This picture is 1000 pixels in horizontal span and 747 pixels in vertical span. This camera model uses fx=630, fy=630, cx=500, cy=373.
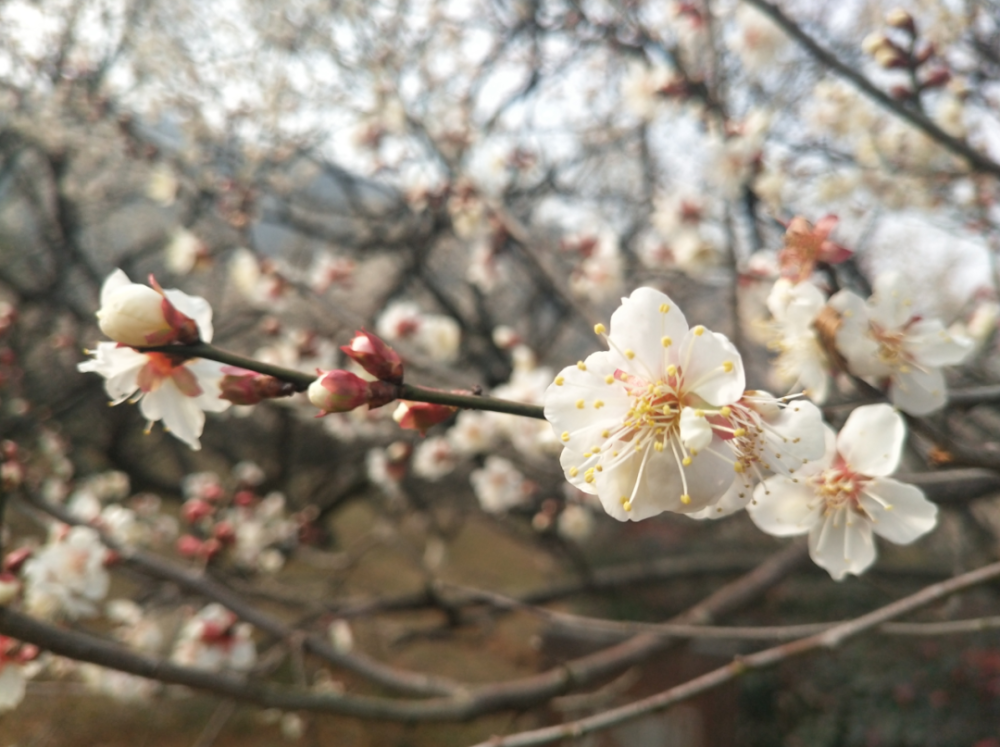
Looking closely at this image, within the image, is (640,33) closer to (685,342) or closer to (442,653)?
(685,342)

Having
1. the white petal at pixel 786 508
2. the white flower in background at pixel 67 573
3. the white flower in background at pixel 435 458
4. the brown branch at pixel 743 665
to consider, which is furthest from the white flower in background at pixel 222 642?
the white petal at pixel 786 508

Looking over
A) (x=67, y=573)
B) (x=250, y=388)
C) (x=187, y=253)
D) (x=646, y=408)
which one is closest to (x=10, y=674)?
(x=67, y=573)

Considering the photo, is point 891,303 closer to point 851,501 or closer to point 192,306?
point 851,501

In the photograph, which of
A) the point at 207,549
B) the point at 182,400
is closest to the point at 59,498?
the point at 207,549

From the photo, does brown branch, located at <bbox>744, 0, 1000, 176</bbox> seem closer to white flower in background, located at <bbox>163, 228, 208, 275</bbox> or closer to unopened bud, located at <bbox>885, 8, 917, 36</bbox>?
unopened bud, located at <bbox>885, 8, 917, 36</bbox>

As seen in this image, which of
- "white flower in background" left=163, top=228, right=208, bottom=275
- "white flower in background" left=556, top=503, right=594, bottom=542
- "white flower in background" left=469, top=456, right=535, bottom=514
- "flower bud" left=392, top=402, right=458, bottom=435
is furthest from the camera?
"white flower in background" left=556, top=503, right=594, bottom=542


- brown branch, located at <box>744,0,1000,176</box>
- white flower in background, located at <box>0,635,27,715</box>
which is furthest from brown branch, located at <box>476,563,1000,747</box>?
brown branch, located at <box>744,0,1000,176</box>

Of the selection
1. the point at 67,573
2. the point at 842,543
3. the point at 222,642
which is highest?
the point at 842,543
